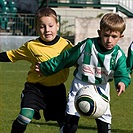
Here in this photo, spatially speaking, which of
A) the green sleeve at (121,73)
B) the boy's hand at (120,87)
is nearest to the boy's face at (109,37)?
the green sleeve at (121,73)

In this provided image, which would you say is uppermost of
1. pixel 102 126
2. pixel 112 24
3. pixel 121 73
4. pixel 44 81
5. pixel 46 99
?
pixel 112 24

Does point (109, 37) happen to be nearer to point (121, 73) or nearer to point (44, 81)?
point (121, 73)

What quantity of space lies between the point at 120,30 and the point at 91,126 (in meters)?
2.96

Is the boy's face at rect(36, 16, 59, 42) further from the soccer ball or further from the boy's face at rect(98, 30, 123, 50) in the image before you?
the soccer ball

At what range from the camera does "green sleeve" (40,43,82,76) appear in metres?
6.11

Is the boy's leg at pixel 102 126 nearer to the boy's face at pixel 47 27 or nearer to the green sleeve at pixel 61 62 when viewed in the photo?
the green sleeve at pixel 61 62

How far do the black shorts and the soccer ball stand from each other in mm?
620

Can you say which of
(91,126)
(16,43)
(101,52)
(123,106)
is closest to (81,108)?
(101,52)

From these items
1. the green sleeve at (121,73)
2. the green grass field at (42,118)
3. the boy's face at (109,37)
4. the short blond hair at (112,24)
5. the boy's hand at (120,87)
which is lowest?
the green grass field at (42,118)

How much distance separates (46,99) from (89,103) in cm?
78

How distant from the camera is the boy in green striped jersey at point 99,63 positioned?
593cm

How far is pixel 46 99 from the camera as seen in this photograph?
6.58 m

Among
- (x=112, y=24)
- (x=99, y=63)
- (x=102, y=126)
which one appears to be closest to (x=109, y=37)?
(x=112, y=24)

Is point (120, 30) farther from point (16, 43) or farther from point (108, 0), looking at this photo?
point (108, 0)
